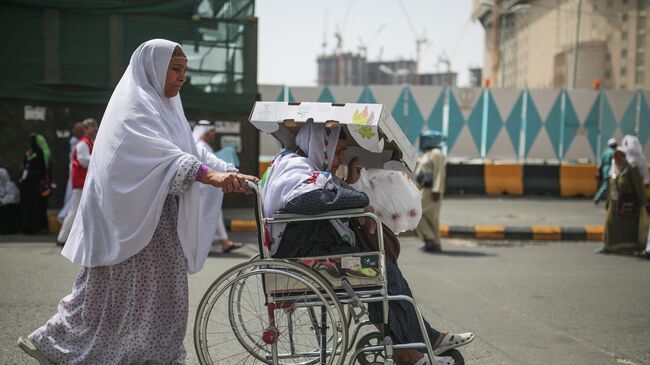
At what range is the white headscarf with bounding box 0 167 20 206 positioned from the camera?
10.5 meters

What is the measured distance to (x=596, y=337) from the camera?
5.34 m

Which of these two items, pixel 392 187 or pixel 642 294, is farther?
pixel 642 294

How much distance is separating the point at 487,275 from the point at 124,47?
7.65 metres

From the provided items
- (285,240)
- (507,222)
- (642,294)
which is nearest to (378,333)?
(285,240)

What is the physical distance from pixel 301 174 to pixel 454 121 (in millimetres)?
14644

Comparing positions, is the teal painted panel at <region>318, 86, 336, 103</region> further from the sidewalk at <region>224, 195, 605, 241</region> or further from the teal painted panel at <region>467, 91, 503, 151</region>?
the sidewalk at <region>224, 195, 605, 241</region>

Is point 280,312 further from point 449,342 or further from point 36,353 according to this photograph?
point 36,353

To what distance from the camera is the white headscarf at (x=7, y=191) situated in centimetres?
1050

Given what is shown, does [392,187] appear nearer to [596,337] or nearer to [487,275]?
[596,337]

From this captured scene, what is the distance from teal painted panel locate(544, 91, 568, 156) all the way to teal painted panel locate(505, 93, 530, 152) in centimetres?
77

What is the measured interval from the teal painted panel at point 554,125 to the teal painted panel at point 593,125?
2.22 feet

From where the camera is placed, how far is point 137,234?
11.8ft

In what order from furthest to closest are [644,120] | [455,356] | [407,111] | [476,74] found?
[476,74]
[644,120]
[407,111]
[455,356]

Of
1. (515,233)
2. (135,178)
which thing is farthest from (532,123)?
(135,178)
